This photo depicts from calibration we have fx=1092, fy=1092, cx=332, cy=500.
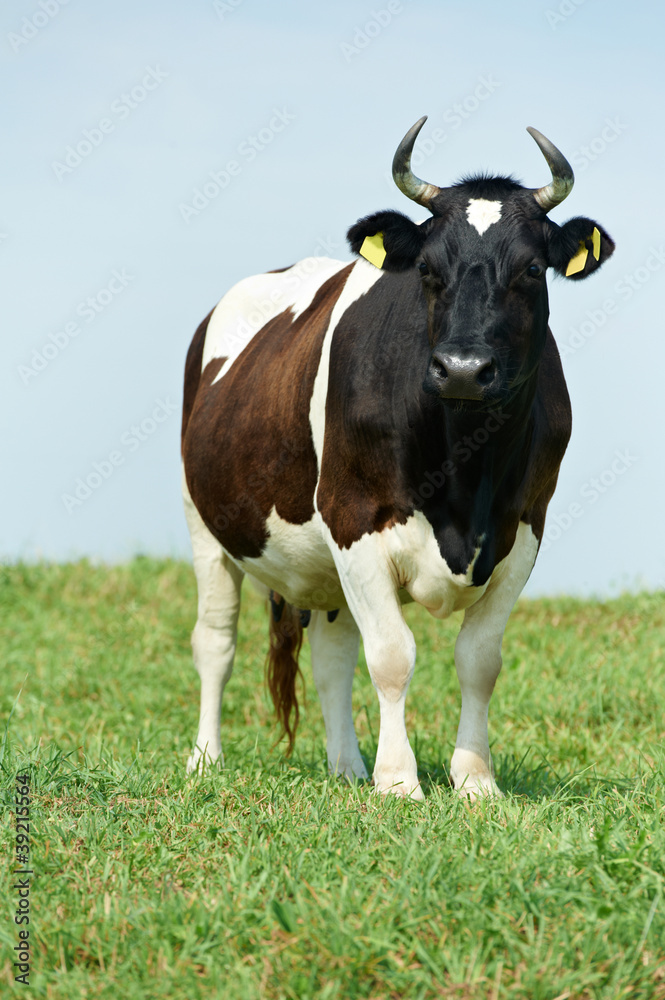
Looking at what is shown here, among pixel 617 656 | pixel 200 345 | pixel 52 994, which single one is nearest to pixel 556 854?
pixel 52 994

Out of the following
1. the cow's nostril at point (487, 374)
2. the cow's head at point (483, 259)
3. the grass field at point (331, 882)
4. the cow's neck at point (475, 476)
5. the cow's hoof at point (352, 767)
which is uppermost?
the cow's head at point (483, 259)

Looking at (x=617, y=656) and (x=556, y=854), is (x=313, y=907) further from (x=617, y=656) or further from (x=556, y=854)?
(x=617, y=656)

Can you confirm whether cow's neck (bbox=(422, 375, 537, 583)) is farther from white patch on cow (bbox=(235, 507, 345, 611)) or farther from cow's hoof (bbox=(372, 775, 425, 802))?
cow's hoof (bbox=(372, 775, 425, 802))

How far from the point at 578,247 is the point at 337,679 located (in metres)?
2.93

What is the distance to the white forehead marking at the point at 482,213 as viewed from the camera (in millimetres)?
4492

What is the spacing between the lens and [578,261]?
185 inches

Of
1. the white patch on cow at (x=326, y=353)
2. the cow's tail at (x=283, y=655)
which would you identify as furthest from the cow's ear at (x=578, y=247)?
the cow's tail at (x=283, y=655)

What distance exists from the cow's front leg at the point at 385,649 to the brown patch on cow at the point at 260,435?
664 millimetres

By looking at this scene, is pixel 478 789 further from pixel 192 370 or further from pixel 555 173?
pixel 192 370

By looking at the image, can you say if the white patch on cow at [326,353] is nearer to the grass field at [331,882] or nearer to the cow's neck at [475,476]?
the cow's neck at [475,476]

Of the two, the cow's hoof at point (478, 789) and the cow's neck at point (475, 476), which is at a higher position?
the cow's neck at point (475, 476)

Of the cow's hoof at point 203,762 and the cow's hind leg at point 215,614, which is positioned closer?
the cow's hoof at point 203,762

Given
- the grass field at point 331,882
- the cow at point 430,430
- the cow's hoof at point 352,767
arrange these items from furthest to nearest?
the cow's hoof at point 352,767 < the cow at point 430,430 < the grass field at point 331,882

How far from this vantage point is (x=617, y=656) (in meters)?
8.57
